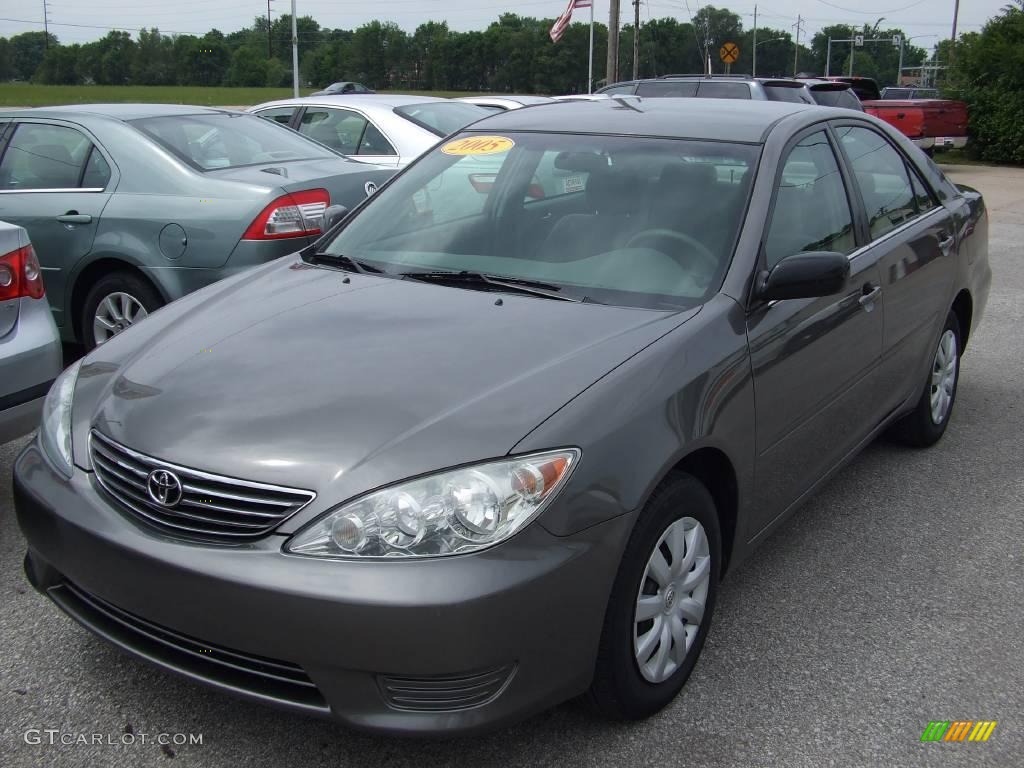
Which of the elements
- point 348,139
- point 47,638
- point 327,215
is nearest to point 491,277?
point 327,215

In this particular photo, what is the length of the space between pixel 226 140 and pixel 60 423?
398 centimetres

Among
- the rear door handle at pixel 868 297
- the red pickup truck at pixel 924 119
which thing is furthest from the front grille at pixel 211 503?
the red pickup truck at pixel 924 119

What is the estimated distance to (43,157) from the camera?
20.6 ft

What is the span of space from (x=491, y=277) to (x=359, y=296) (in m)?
0.42

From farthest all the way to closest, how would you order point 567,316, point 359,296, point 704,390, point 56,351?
1. point 56,351
2. point 359,296
3. point 567,316
4. point 704,390

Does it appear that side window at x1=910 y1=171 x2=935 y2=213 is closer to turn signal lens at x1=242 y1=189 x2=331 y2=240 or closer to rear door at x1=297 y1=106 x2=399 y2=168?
turn signal lens at x1=242 y1=189 x2=331 y2=240

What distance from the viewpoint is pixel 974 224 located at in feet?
16.8

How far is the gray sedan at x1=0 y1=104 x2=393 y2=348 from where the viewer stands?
18.9 feet

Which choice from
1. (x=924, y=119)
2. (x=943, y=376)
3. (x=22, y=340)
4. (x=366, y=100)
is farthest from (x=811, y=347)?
(x=924, y=119)

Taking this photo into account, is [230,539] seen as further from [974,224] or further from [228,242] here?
[974,224]

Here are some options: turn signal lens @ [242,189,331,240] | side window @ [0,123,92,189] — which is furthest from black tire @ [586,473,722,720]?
side window @ [0,123,92,189]

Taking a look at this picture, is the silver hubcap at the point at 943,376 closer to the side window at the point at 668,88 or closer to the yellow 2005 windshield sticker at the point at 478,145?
the yellow 2005 windshield sticker at the point at 478,145

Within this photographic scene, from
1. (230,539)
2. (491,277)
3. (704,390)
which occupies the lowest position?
(230,539)

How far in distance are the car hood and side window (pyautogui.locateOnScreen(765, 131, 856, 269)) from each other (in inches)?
27.9
